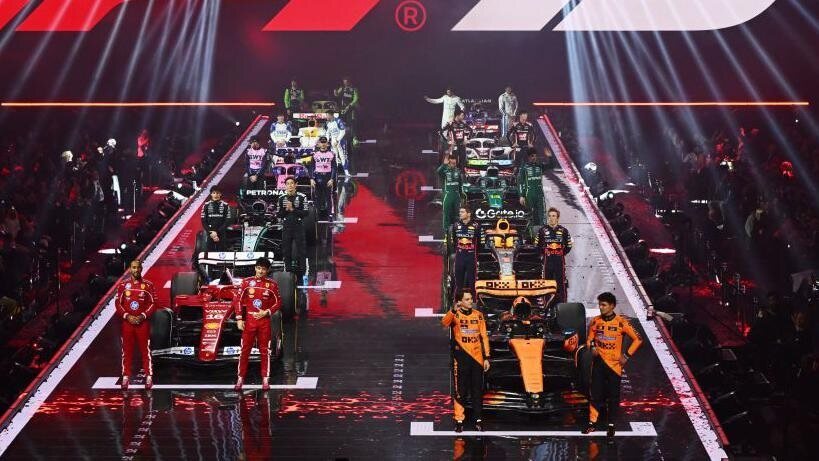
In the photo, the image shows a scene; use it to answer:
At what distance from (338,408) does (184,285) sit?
347 centimetres

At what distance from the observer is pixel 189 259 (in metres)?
25.5

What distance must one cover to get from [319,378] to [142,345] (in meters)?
2.44

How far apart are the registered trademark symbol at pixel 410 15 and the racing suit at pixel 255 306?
80.6 ft

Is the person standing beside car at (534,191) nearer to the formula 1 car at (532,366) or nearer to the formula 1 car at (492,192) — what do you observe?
the formula 1 car at (492,192)

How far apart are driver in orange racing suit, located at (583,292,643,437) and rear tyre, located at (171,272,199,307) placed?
20.7 ft

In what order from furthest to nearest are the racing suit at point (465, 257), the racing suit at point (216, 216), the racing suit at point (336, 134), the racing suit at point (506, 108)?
the racing suit at point (506, 108), the racing suit at point (336, 134), the racing suit at point (216, 216), the racing suit at point (465, 257)

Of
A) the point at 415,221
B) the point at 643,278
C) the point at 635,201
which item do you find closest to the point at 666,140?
the point at 635,201

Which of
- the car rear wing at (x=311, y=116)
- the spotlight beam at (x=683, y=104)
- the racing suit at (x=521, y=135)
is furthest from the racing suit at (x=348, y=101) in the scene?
the spotlight beam at (x=683, y=104)

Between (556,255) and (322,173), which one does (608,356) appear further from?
(322,173)

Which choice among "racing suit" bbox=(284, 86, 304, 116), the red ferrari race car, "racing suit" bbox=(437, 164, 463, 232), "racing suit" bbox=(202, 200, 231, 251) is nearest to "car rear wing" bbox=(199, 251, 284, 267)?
the red ferrari race car

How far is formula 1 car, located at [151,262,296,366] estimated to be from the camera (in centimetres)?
1870

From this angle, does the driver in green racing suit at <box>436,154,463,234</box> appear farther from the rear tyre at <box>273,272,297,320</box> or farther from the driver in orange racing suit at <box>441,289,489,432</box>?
the driver in orange racing suit at <box>441,289,489,432</box>

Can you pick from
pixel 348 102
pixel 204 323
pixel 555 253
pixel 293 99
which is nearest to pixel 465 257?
pixel 555 253

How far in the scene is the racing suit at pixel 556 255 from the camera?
68.1 feet
